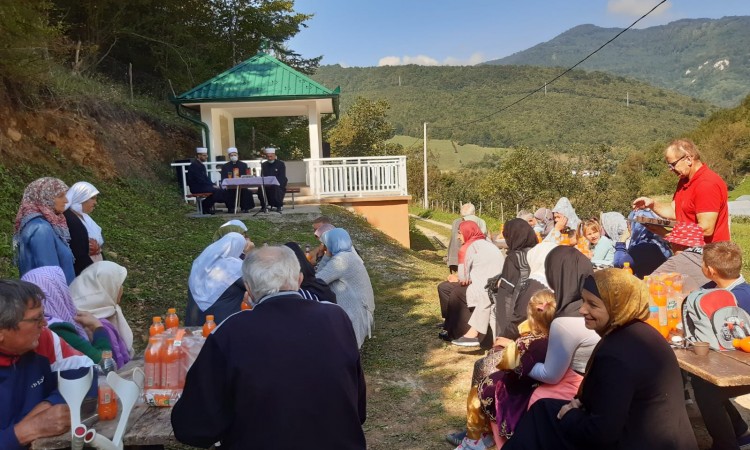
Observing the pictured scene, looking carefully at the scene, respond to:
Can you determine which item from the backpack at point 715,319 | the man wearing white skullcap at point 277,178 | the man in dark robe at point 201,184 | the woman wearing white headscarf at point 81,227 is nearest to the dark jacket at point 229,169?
the man in dark robe at point 201,184

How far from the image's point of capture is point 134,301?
6203 mm

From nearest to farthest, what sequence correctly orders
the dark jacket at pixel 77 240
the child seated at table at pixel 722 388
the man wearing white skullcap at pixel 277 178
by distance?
the child seated at table at pixel 722 388 → the dark jacket at pixel 77 240 → the man wearing white skullcap at pixel 277 178

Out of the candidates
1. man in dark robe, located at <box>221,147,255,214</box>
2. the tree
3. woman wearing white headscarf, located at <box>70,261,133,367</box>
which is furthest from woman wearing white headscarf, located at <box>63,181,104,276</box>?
the tree

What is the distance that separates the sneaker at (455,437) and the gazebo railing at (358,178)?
10458mm

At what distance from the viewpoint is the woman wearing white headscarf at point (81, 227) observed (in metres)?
4.28

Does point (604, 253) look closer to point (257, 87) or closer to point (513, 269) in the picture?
point (513, 269)

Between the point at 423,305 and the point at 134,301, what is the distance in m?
3.68

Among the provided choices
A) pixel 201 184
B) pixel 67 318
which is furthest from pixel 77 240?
pixel 201 184

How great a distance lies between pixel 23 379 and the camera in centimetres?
222

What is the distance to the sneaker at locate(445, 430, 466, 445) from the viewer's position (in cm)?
366

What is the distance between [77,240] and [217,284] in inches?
52.3

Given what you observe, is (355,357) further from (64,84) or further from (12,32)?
(64,84)

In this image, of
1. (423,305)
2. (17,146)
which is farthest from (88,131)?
(423,305)

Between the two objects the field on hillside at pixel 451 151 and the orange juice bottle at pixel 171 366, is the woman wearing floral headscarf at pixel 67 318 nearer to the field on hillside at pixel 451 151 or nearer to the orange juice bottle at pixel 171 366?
the orange juice bottle at pixel 171 366
